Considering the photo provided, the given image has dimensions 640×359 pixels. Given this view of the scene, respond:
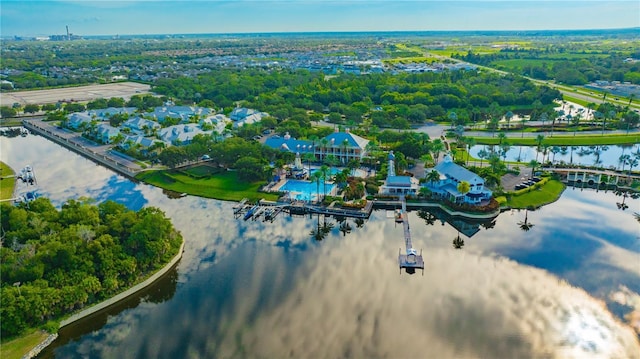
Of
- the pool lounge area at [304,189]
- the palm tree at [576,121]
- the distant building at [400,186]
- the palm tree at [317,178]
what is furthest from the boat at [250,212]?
the palm tree at [576,121]

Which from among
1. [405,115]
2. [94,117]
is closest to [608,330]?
[405,115]

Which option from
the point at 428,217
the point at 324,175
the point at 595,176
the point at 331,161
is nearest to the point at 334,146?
the point at 331,161

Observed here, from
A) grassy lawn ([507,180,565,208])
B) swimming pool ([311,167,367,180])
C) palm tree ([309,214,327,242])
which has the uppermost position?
swimming pool ([311,167,367,180])

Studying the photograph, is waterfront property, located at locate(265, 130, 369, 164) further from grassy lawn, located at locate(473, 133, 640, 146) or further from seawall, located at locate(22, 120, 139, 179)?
grassy lawn, located at locate(473, 133, 640, 146)

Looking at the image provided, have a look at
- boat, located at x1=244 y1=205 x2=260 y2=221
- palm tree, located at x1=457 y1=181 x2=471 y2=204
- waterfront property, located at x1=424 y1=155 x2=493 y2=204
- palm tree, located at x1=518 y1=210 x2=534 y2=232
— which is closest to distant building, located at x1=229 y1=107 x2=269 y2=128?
boat, located at x1=244 y1=205 x2=260 y2=221

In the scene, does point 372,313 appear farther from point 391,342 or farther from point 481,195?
point 481,195

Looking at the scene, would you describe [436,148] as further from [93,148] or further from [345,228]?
[93,148]
